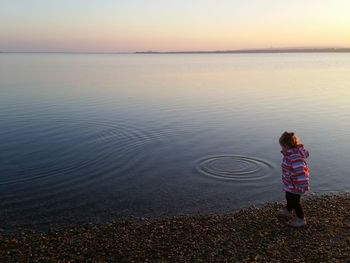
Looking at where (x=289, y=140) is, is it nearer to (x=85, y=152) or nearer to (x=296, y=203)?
(x=296, y=203)

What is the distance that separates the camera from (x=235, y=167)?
18156mm

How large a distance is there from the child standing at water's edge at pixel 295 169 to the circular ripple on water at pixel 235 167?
523 centimetres

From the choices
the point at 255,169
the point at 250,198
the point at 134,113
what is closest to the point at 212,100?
the point at 134,113

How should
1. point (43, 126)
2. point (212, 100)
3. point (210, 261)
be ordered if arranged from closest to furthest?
point (210, 261)
point (43, 126)
point (212, 100)

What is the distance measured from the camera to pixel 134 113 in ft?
107

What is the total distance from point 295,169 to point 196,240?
3.52 m

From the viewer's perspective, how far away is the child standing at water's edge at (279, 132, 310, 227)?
10.9 metres

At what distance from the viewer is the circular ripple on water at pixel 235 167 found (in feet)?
55.6

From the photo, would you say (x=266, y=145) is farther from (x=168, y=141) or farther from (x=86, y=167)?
(x=86, y=167)

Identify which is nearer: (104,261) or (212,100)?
(104,261)

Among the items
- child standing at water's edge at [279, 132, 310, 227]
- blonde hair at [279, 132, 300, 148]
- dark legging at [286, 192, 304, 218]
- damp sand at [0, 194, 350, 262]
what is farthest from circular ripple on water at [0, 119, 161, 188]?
blonde hair at [279, 132, 300, 148]

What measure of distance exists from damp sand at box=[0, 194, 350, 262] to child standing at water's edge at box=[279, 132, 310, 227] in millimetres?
760

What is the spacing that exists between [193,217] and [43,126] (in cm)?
1756

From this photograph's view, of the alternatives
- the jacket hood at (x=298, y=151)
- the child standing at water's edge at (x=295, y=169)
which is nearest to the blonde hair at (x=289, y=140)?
the child standing at water's edge at (x=295, y=169)
